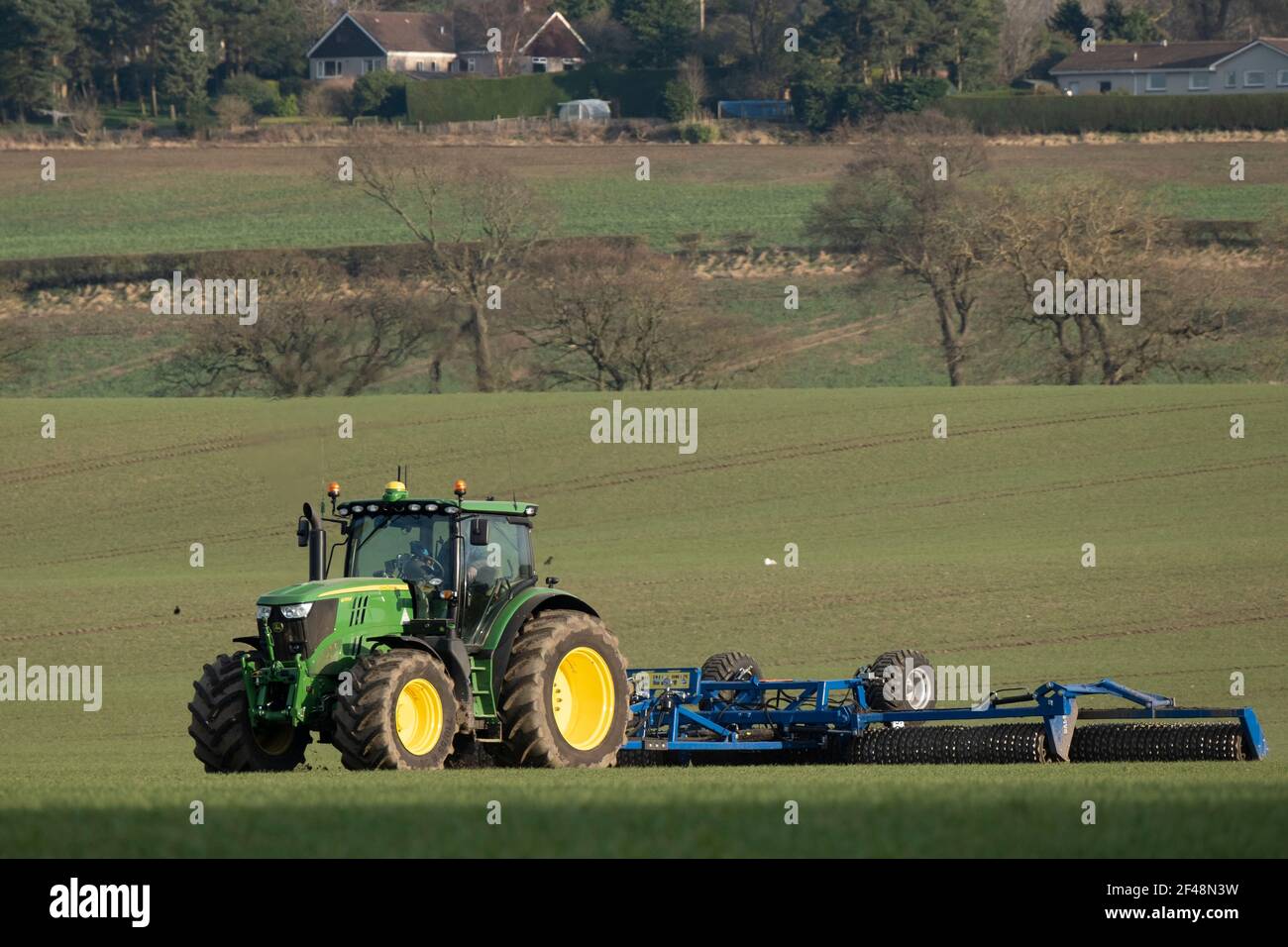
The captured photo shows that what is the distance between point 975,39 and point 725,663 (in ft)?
274

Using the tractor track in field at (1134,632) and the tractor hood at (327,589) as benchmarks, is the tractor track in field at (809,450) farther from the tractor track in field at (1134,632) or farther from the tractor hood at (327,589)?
the tractor hood at (327,589)

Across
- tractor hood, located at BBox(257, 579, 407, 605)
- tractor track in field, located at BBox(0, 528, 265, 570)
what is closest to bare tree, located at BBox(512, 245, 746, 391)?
tractor track in field, located at BBox(0, 528, 265, 570)

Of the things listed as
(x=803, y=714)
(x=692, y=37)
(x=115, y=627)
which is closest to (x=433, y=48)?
(x=692, y=37)

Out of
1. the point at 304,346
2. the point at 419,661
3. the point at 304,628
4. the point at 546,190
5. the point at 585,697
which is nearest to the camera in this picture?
the point at 419,661

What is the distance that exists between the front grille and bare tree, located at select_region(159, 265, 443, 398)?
116 feet

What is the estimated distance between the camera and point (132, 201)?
262 ft

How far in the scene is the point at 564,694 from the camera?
14.7 m

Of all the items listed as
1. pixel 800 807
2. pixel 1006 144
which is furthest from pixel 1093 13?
pixel 800 807

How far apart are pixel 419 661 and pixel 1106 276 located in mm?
43034

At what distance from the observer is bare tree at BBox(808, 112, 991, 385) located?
184 feet

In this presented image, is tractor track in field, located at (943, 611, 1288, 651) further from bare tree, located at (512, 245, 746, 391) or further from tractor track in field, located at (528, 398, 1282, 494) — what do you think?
bare tree, located at (512, 245, 746, 391)

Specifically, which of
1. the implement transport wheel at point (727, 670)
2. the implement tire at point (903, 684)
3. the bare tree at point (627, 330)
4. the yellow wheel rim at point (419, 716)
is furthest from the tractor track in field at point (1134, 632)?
the bare tree at point (627, 330)

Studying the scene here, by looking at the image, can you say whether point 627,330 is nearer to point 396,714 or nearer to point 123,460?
point 123,460
